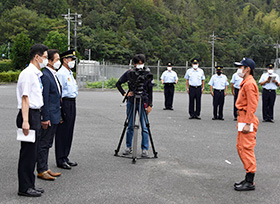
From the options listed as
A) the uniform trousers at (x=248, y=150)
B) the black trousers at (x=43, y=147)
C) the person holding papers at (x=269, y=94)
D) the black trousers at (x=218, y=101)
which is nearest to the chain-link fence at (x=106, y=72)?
the black trousers at (x=218, y=101)

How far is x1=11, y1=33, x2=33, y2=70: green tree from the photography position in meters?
47.4

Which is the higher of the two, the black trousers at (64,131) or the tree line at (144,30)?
the tree line at (144,30)

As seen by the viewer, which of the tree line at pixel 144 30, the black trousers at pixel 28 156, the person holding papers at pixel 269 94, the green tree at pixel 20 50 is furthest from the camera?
the tree line at pixel 144 30

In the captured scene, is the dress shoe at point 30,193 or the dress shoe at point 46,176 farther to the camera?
the dress shoe at point 46,176

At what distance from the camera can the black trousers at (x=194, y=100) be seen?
14.8 m

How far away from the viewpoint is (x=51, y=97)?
6535 mm

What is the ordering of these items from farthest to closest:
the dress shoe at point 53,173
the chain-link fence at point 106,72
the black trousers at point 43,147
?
the chain-link fence at point 106,72, the dress shoe at point 53,173, the black trousers at point 43,147

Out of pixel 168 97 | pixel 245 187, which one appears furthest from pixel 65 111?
pixel 168 97

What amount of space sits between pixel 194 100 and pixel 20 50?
36440 millimetres

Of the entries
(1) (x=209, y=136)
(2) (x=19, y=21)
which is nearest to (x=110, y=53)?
(2) (x=19, y=21)

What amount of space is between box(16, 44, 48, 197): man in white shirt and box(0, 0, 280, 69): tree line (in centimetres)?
7121

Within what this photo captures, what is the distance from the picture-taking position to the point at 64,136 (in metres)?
7.35

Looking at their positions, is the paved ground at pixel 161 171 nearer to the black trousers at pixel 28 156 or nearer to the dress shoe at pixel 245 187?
the dress shoe at pixel 245 187

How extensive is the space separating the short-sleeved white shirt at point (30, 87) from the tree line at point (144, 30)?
71216mm
